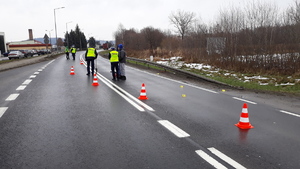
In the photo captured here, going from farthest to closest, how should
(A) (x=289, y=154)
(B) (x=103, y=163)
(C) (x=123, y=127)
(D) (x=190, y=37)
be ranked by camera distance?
1. (D) (x=190, y=37)
2. (C) (x=123, y=127)
3. (A) (x=289, y=154)
4. (B) (x=103, y=163)

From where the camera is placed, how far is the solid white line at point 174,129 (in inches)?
204

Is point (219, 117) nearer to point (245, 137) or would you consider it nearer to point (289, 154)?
point (245, 137)

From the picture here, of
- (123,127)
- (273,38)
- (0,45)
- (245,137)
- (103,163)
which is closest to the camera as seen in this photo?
(103,163)

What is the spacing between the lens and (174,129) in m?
5.53

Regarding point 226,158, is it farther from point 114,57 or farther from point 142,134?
point 114,57

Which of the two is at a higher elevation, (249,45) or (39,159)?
(249,45)

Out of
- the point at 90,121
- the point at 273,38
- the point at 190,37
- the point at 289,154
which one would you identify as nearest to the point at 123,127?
the point at 90,121

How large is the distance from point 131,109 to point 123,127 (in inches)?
68.0

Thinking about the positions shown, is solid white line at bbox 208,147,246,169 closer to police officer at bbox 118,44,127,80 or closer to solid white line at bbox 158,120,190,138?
solid white line at bbox 158,120,190,138

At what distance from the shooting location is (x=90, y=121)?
6.16 meters

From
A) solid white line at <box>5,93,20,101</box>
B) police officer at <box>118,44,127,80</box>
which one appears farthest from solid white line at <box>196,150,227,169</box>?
police officer at <box>118,44,127,80</box>

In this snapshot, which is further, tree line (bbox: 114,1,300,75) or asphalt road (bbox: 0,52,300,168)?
tree line (bbox: 114,1,300,75)

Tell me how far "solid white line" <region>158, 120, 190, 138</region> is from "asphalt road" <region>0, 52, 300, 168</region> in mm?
17

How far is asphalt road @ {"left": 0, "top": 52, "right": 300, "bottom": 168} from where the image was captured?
400cm
